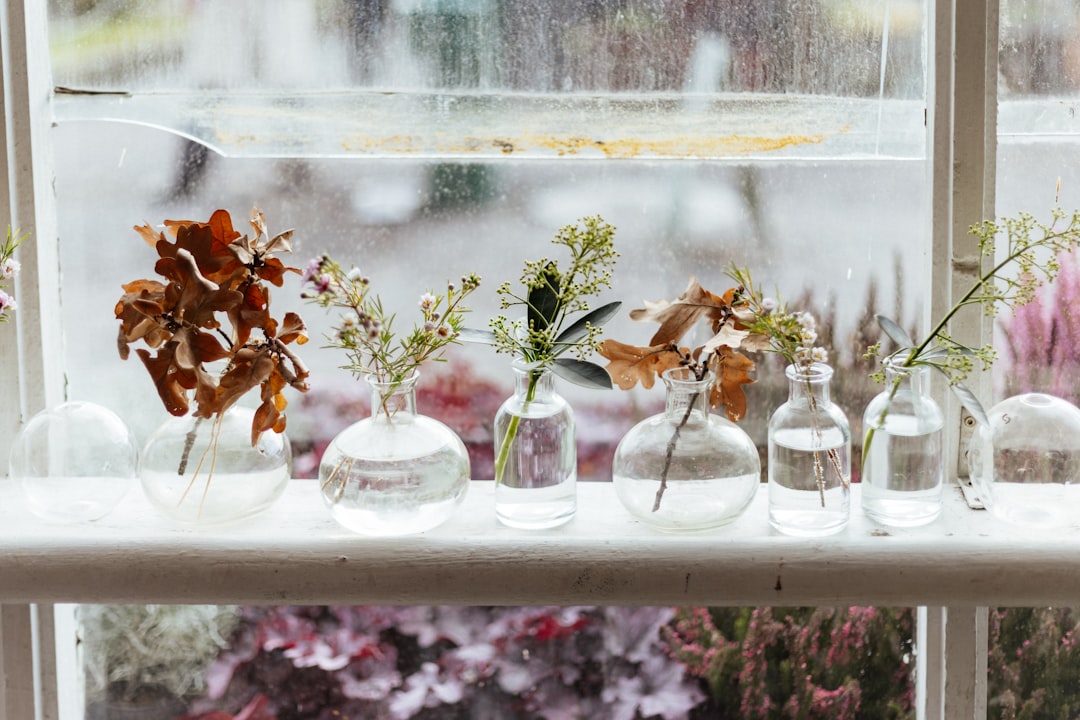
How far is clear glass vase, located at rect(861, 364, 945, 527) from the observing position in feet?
3.48

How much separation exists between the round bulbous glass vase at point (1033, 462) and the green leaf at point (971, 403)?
23mm

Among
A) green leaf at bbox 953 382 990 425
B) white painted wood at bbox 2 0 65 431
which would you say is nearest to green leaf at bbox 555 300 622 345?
green leaf at bbox 953 382 990 425

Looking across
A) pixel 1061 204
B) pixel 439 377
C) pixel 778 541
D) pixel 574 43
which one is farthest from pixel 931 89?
pixel 439 377

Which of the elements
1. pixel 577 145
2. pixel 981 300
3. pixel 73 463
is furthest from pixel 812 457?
pixel 73 463

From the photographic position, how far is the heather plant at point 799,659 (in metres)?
1.26

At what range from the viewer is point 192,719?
1.30m

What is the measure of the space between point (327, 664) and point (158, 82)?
709 mm

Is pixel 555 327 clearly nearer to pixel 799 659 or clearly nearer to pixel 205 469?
pixel 205 469

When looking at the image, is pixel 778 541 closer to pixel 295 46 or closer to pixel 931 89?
pixel 931 89

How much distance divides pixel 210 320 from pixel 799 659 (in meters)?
0.78

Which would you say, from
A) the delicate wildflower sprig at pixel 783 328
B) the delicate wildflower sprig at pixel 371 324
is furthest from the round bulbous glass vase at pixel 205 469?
the delicate wildflower sprig at pixel 783 328

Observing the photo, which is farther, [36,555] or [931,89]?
[931,89]

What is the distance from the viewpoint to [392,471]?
102cm

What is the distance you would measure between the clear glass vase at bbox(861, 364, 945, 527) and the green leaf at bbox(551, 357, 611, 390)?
0.91 feet
